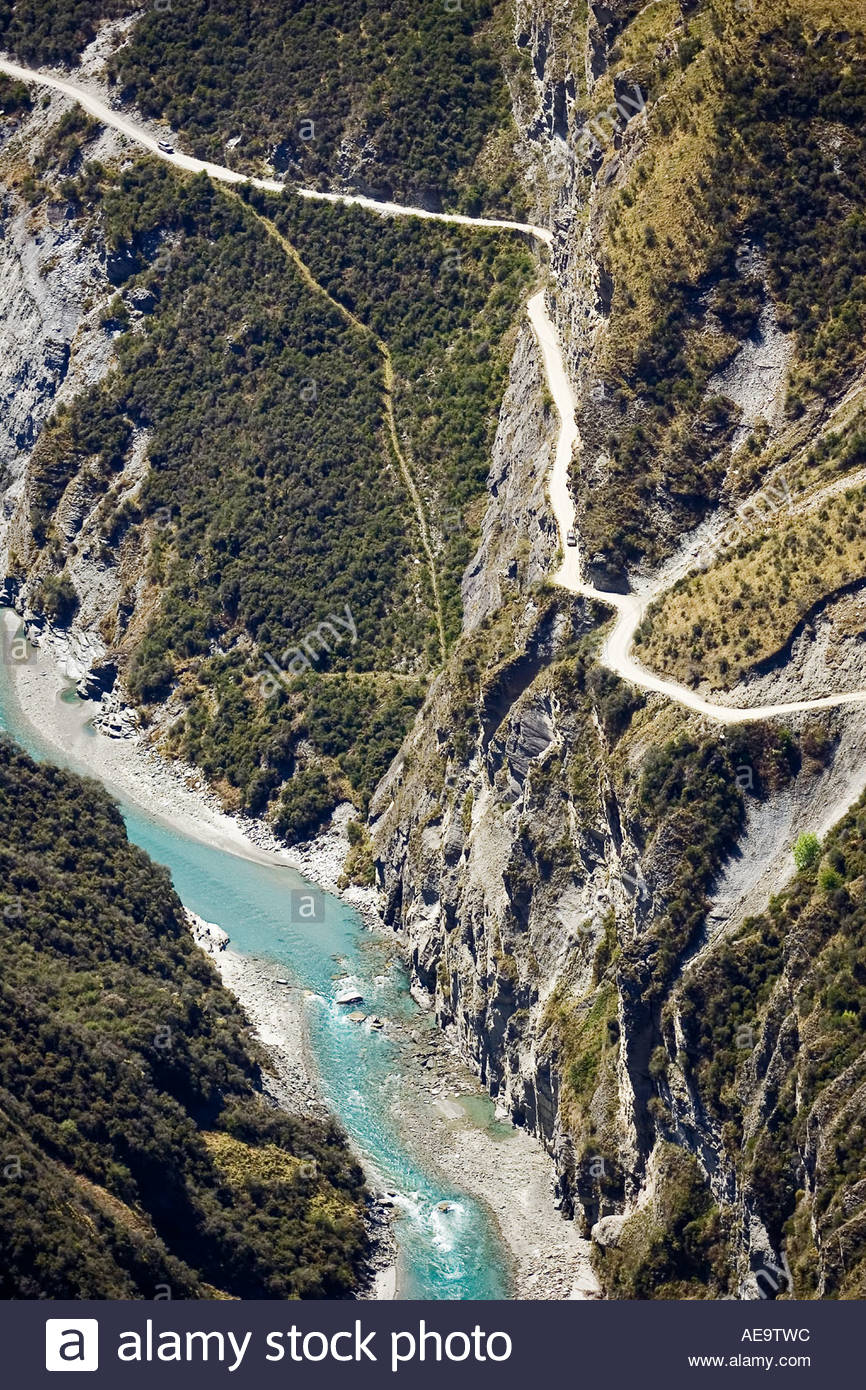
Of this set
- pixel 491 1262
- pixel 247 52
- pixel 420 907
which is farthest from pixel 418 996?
pixel 247 52

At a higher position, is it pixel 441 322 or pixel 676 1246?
pixel 441 322

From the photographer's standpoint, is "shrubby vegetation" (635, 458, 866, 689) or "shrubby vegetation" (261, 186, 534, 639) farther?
"shrubby vegetation" (261, 186, 534, 639)

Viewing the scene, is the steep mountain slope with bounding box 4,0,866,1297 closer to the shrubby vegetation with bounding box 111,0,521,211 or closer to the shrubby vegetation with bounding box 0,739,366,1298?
the shrubby vegetation with bounding box 111,0,521,211

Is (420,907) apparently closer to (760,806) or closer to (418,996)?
(418,996)

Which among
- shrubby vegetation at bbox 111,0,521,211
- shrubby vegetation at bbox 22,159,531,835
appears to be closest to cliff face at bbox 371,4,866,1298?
shrubby vegetation at bbox 22,159,531,835

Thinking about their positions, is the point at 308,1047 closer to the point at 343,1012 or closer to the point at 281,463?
the point at 343,1012

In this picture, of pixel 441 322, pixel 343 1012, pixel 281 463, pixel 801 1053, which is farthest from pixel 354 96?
pixel 801 1053
